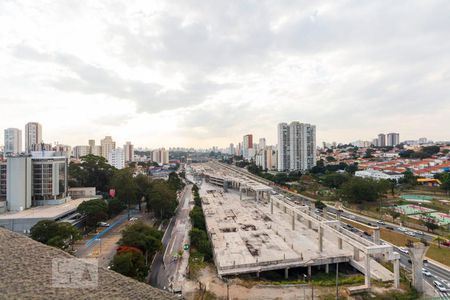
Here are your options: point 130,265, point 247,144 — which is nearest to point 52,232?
point 130,265

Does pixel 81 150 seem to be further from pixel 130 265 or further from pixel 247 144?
pixel 130 265

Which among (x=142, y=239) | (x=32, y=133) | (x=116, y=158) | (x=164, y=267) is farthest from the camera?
(x=116, y=158)

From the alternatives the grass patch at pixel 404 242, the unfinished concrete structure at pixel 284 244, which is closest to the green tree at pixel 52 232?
the unfinished concrete structure at pixel 284 244

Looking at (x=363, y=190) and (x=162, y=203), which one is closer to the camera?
(x=162, y=203)

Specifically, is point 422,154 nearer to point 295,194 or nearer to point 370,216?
point 295,194

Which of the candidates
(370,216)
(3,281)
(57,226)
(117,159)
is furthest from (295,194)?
(117,159)

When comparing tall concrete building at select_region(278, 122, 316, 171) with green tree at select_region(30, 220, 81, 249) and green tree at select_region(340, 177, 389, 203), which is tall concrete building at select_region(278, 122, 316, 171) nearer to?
green tree at select_region(340, 177, 389, 203)

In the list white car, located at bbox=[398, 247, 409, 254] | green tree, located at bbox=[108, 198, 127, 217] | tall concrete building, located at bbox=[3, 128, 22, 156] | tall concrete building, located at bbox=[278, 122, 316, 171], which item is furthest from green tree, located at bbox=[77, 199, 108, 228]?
tall concrete building, located at bbox=[3, 128, 22, 156]
